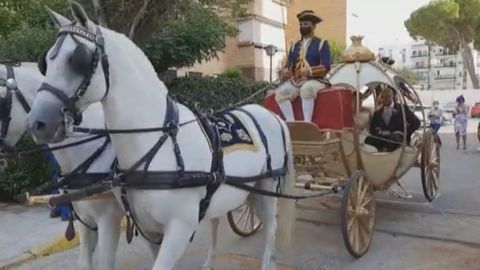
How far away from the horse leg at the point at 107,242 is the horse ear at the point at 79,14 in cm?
149

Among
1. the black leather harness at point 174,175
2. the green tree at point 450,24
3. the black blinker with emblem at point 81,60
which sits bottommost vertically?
the black leather harness at point 174,175

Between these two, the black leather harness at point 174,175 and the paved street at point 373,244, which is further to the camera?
the paved street at point 373,244

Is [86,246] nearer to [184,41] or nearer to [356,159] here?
[356,159]

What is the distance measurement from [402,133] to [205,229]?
298cm

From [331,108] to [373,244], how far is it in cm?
166

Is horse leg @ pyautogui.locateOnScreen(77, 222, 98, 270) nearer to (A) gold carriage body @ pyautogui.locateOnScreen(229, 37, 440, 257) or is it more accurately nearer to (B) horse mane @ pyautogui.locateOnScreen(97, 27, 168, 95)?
(B) horse mane @ pyautogui.locateOnScreen(97, 27, 168, 95)

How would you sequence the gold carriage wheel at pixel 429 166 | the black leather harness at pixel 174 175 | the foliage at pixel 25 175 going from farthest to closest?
the foliage at pixel 25 175 → the gold carriage wheel at pixel 429 166 → the black leather harness at pixel 174 175

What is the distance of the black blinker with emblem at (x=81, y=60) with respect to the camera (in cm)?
256

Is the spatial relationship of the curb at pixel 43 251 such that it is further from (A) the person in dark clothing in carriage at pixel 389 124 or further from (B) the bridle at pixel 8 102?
(A) the person in dark clothing in carriage at pixel 389 124

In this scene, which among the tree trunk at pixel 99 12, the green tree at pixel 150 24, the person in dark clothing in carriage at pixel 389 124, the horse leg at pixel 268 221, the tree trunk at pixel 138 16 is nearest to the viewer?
the horse leg at pixel 268 221

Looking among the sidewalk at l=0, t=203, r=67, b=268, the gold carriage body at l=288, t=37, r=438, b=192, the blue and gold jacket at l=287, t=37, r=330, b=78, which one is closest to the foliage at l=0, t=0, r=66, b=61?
the sidewalk at l=0, t=203, r=67, b=268

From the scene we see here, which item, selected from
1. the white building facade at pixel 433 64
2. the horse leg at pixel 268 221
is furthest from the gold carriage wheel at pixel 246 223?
the white building facade at pixel 433 64

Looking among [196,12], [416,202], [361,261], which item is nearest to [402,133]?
[416,202]

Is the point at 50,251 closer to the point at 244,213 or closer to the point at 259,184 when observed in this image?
the point at 244,213
